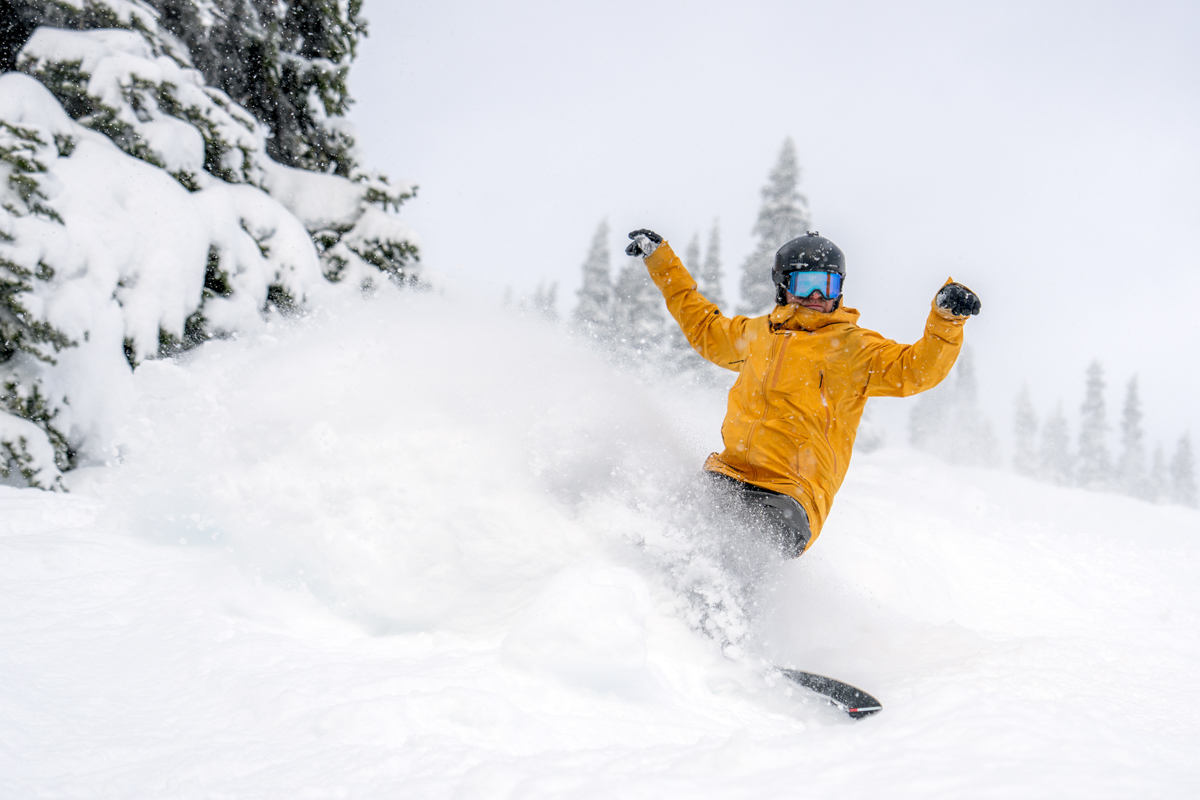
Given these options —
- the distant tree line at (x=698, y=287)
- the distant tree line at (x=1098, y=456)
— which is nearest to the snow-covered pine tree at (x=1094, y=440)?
the distant tree line at (x=1098, y=456)

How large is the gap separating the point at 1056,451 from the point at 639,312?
122 feet

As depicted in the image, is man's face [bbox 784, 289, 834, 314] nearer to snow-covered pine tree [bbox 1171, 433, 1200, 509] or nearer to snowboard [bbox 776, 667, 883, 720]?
snowboard [bbox 776, 667, 883, 720]

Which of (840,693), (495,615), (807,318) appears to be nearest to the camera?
(840,693)

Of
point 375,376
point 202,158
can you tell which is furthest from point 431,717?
point 202,158

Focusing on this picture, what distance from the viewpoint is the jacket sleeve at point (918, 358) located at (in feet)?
11.2

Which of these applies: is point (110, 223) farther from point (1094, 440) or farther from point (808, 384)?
point (1094, 440)

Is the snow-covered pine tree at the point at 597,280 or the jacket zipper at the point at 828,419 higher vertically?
the snow-covered pine tree at the point at 597,280

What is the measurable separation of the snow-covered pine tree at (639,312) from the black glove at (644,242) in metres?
18.4

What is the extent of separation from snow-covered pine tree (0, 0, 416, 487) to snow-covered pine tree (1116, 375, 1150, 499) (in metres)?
49.7

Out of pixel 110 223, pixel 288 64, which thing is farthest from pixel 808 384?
pixel 288 64

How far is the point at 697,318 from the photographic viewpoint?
4.57 meters

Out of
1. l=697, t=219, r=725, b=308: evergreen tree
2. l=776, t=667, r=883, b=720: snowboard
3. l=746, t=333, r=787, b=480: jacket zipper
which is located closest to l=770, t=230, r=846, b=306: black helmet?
l=746, t=333, r=787, b=480: jacket zipper

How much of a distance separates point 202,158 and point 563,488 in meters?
5.18

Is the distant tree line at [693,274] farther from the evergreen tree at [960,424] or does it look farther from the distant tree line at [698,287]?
the evergreen tree at [960,424]
